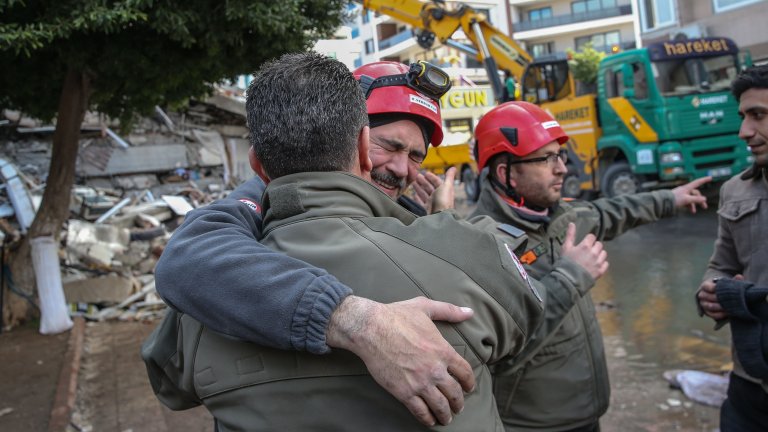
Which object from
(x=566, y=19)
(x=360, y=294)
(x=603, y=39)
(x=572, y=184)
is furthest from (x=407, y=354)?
(x=566, y=19)

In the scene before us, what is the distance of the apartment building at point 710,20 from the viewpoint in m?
14.2

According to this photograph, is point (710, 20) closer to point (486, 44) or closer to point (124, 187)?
point (486, 44)

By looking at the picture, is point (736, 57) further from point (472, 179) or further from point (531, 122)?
point (531, 122)

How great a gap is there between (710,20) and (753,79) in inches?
606

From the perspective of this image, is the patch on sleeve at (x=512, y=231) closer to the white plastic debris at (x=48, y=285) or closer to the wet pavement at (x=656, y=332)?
the wet pavement at (x=656, y=332)

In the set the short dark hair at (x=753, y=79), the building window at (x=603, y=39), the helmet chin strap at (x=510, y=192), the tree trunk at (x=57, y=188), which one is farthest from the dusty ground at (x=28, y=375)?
the building window at (x=603, y=39)

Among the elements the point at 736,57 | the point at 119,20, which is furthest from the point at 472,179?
the point at 119,20

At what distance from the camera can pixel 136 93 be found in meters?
6.40

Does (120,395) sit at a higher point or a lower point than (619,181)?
lower

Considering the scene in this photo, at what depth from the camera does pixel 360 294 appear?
113 cm

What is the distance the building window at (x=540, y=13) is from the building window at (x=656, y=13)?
22.8 m

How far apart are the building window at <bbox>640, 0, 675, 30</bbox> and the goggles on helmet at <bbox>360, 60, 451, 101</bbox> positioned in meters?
16.7

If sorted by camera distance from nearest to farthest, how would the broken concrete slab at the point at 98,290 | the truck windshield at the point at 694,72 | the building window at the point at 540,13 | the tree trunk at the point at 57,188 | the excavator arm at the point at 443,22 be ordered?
the tree trunk at the point at 57,188
the broken concrete slab at the point at 98,290
the truck windshield at the point at 694,72
the excavator arm at the point at 443,22
the building window at the point at 540,13

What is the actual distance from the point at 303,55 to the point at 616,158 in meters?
11.8
